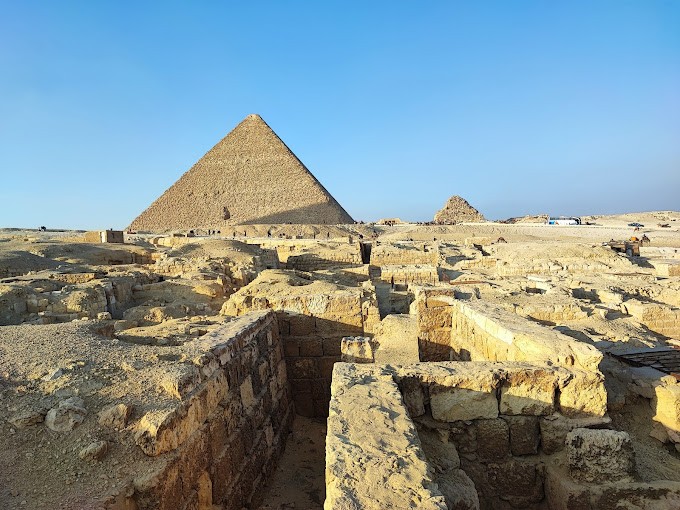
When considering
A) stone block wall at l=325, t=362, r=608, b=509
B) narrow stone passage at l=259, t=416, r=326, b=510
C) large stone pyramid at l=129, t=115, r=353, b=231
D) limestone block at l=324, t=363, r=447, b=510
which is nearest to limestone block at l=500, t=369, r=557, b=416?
stone block wall at l=325, t=362, r=608, b=509

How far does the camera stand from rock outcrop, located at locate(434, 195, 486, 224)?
60.0 meters

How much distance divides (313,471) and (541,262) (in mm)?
9061

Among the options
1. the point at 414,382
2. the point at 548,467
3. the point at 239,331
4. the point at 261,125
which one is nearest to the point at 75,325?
the point at 239,331

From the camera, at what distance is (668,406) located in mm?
2793

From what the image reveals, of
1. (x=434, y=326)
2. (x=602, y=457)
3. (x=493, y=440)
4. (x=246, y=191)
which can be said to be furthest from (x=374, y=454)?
(x=246, y=191)

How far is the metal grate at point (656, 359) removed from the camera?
11.6ft

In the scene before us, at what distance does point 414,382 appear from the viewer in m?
2.62

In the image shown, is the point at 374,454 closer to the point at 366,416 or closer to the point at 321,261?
the point at 366,416

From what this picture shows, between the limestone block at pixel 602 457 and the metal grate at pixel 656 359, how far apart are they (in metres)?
1.57

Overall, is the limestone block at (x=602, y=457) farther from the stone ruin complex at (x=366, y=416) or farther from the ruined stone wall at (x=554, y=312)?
the ruined stone wall at (x=554, y=312)

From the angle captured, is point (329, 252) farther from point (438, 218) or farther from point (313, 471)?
point (438, 218)

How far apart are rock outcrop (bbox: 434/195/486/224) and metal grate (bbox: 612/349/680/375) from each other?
187 ft

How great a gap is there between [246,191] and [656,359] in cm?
7385

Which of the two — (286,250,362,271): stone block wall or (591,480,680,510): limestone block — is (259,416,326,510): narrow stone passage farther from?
(286,250,362,271): stone block wall
